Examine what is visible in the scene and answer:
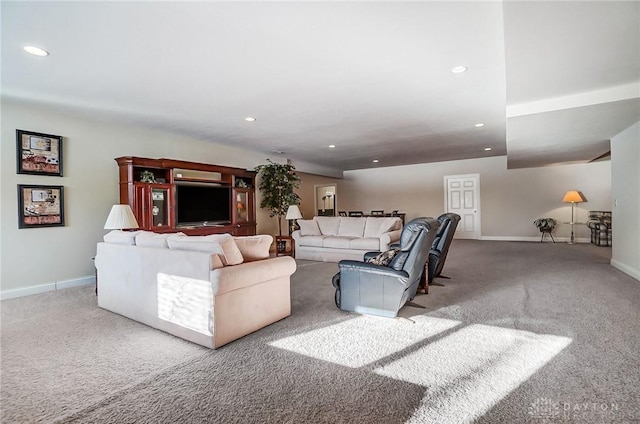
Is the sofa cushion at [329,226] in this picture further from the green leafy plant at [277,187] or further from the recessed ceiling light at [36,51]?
→ the recessed ceiling light at [36,51]

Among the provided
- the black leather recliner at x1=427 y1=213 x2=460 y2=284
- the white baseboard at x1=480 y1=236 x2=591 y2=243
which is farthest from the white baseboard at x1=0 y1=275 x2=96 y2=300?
the white baseboard at x1=480 y1=236 x2=591 y2=243

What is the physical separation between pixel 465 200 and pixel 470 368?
8.52 m

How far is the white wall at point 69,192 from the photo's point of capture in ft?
12.9

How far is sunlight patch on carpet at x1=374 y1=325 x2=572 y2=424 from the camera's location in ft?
5.49

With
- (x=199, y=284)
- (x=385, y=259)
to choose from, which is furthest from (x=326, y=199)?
(x=199, y=284)

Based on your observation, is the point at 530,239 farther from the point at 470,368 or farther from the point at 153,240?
the point at 153,240

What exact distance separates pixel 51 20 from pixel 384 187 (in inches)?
383

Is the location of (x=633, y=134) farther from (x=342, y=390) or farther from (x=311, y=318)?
(x=342, y=390)

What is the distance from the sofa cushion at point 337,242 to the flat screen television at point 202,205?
2.06 meters

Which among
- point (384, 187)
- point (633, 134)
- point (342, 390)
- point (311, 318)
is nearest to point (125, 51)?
point (311, 318)

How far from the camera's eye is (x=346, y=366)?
6.91 feet

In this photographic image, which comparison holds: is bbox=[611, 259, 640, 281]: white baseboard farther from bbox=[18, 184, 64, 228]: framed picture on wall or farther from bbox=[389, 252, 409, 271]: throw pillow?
bbox=[18, 184, 64, 228]: framed picture on wall

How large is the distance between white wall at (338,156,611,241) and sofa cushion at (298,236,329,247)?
5.27m

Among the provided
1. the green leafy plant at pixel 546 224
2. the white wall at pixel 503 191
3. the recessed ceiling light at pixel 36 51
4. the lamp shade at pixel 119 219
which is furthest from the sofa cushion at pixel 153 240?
the green leafy plant at pixel 546 224
